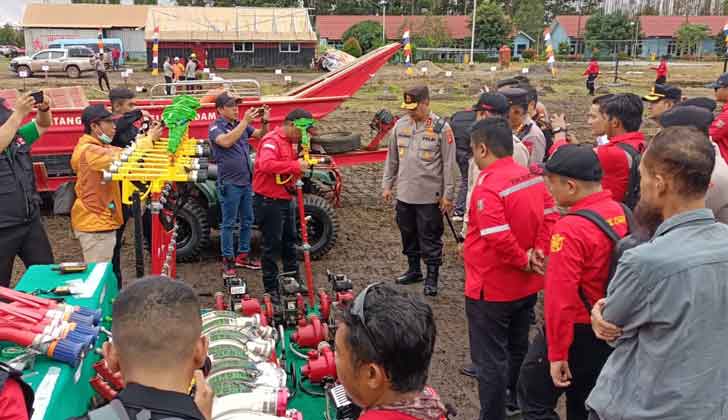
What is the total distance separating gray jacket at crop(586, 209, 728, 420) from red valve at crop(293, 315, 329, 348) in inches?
94.3

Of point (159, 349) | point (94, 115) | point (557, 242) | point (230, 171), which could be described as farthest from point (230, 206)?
point (159, 349)

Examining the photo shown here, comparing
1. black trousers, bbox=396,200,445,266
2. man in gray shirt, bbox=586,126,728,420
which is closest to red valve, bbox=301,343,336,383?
man in gray shirt, bbox=586,126,728,420

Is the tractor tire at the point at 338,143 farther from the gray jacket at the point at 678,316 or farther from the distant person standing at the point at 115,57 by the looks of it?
the distant person standing at the point at 115,57

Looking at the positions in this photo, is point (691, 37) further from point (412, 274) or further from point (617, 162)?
point (617, 162)

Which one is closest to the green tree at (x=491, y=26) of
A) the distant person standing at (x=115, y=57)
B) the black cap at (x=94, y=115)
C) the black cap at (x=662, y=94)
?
the distant person standing at (x=115, y=57)

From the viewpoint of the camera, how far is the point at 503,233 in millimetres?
3215

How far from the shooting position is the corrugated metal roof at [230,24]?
35219 mm

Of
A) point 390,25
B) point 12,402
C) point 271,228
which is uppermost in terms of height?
point 390,25

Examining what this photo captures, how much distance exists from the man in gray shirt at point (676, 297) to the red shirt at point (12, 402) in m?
1.85

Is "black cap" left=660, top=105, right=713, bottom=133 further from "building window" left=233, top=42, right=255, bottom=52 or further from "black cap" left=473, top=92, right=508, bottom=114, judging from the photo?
"building window" left=233, top=42, right=255, bottom=52

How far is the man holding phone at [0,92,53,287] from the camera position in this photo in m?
3.80

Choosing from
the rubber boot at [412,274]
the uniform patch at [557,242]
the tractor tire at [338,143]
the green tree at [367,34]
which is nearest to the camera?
the uniform patch at [557,242]

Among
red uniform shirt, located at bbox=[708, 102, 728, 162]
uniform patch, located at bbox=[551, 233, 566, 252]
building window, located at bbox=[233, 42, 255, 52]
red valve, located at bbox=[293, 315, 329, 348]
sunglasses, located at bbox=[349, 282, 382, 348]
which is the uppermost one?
building window, located at bbox=[233, 42, 255, 52]

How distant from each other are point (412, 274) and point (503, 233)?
9.04ft
